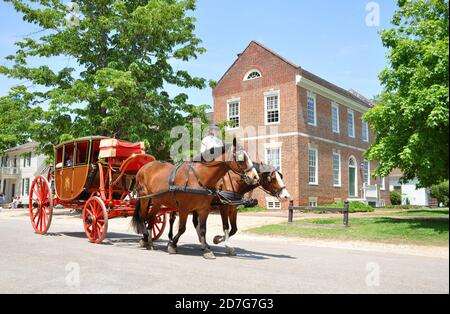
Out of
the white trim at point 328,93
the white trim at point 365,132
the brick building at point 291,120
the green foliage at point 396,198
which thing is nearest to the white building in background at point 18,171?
the brick building at point 291,120

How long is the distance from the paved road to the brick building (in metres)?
17.5

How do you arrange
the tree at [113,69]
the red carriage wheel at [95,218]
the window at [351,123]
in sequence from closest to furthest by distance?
the red carriage wheel at [95,218] < the tree at [113,69] < the window at [351,123]

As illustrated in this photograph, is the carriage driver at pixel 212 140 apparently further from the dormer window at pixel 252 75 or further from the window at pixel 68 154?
the dormer window at pixel 252 75

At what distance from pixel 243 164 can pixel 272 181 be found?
0.70m

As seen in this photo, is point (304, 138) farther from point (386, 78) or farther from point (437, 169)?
point (437, 169)

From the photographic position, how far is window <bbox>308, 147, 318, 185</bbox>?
1135 inches

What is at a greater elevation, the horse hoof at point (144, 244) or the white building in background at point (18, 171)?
the white building in background at point (18, 171)

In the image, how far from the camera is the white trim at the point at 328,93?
90.8 ft

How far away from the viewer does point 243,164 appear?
8.38 metres

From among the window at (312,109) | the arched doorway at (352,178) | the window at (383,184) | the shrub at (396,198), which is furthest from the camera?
the shrub at (396,198)

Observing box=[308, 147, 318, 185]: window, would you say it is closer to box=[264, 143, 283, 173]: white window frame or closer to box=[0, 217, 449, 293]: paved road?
box=[264, 143, 283, 173]: white window frame

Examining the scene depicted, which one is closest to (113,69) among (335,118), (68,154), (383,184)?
(68,154)

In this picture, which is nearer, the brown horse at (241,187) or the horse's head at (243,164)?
the horse's head at (243,164)

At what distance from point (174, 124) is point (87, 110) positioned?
15.3ft
